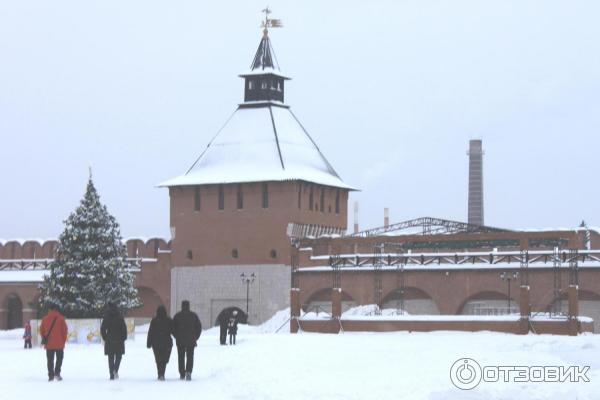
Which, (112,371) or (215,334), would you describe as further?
(215,334)

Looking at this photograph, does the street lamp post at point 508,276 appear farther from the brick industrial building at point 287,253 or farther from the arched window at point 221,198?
the arched window at point 221,198

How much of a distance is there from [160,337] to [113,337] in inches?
39.4

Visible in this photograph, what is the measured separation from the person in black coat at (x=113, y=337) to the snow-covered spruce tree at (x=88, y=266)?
2427cm

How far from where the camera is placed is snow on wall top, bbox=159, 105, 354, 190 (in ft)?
185

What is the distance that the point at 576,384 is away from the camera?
18.7 m

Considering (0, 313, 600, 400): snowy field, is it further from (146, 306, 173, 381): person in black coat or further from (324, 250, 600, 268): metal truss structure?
(324, 250, 600, 268): metal truss structure

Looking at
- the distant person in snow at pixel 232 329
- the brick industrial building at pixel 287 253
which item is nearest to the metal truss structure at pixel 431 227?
the brick industrial building at pixel 287 253

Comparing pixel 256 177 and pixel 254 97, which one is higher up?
pixel 254 97

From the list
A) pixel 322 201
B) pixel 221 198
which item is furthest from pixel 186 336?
pixel 322 201

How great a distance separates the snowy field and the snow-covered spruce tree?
1180 centimetres

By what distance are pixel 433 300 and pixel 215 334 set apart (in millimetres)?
8989

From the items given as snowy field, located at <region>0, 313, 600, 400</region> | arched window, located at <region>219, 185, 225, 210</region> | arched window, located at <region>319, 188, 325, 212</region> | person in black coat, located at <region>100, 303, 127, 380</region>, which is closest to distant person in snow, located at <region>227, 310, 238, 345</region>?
snowy field, located at <region>0, 313, 600, 400</region>

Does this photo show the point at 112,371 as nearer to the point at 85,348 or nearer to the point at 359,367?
the point at 359,367

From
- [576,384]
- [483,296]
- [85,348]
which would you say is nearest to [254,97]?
[483,296]
